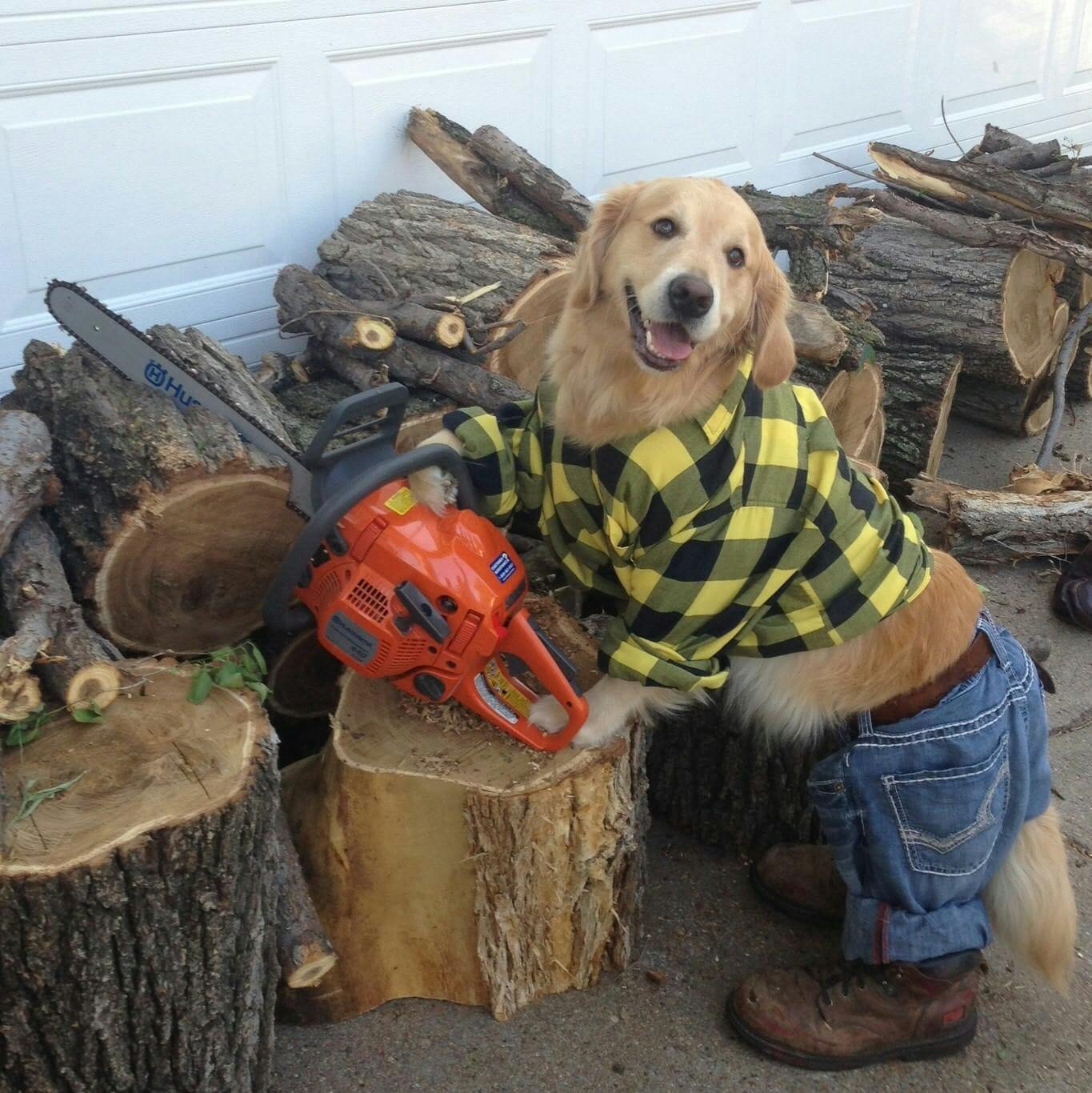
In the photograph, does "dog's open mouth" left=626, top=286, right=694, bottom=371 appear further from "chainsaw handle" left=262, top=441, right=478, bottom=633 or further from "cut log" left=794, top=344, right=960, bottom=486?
"cut log" left=794, top=344, right=960, bottom=486

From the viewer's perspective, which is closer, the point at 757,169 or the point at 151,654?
the point at 151,654

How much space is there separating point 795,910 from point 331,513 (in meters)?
1.59

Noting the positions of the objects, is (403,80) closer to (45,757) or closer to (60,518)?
(60,518)

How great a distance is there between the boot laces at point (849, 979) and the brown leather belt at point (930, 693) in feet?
1.87

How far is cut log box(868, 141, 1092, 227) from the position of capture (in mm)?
5363

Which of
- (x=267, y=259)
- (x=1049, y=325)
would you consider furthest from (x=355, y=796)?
(x=1049, y=325)

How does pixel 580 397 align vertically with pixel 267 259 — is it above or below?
above

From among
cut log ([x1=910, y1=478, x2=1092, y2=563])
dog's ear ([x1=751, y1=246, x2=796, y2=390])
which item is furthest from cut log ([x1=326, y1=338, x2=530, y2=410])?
cut log ([x1=910, y1=478, x2=1092, y2=563])

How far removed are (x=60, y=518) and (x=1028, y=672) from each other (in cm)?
213

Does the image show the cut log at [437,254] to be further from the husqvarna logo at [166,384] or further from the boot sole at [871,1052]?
the boot sole at [871,1052]

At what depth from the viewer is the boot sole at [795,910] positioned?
289cm

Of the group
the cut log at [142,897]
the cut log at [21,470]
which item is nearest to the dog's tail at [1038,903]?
the cut log at [142,897]

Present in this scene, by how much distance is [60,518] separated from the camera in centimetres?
255

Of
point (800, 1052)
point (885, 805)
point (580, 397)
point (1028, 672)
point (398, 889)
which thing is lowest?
point (800, 1052)
